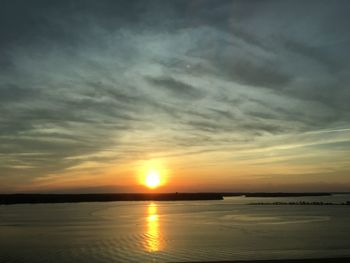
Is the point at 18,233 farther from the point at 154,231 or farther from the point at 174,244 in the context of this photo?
the point at 174,244

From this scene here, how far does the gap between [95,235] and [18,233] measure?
6.64 m

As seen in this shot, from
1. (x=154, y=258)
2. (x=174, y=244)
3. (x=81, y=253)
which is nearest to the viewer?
(x=154, y=258)

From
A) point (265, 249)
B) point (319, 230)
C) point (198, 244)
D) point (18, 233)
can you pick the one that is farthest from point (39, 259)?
point (319, 230)

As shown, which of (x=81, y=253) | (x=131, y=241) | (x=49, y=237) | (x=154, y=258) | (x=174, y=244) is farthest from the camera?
(x=49, y=237)

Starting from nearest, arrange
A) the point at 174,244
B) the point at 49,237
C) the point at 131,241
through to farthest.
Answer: the point at 174,244 < the point at 131,241 < the point at 49,237

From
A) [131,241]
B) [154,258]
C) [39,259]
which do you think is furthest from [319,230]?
[39,259]

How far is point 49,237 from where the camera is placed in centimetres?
3216

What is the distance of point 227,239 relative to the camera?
29141 millimetres

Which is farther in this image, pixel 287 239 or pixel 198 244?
pixel 287 239

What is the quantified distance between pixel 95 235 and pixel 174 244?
8.50 m

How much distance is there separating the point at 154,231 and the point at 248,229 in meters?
7.53

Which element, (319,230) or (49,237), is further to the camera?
(319,230)

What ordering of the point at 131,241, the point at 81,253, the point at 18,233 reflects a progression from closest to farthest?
the point at 81,253, the point at 131,241, the point at 18,233

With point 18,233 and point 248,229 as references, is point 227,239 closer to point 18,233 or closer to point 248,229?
point 248,229
